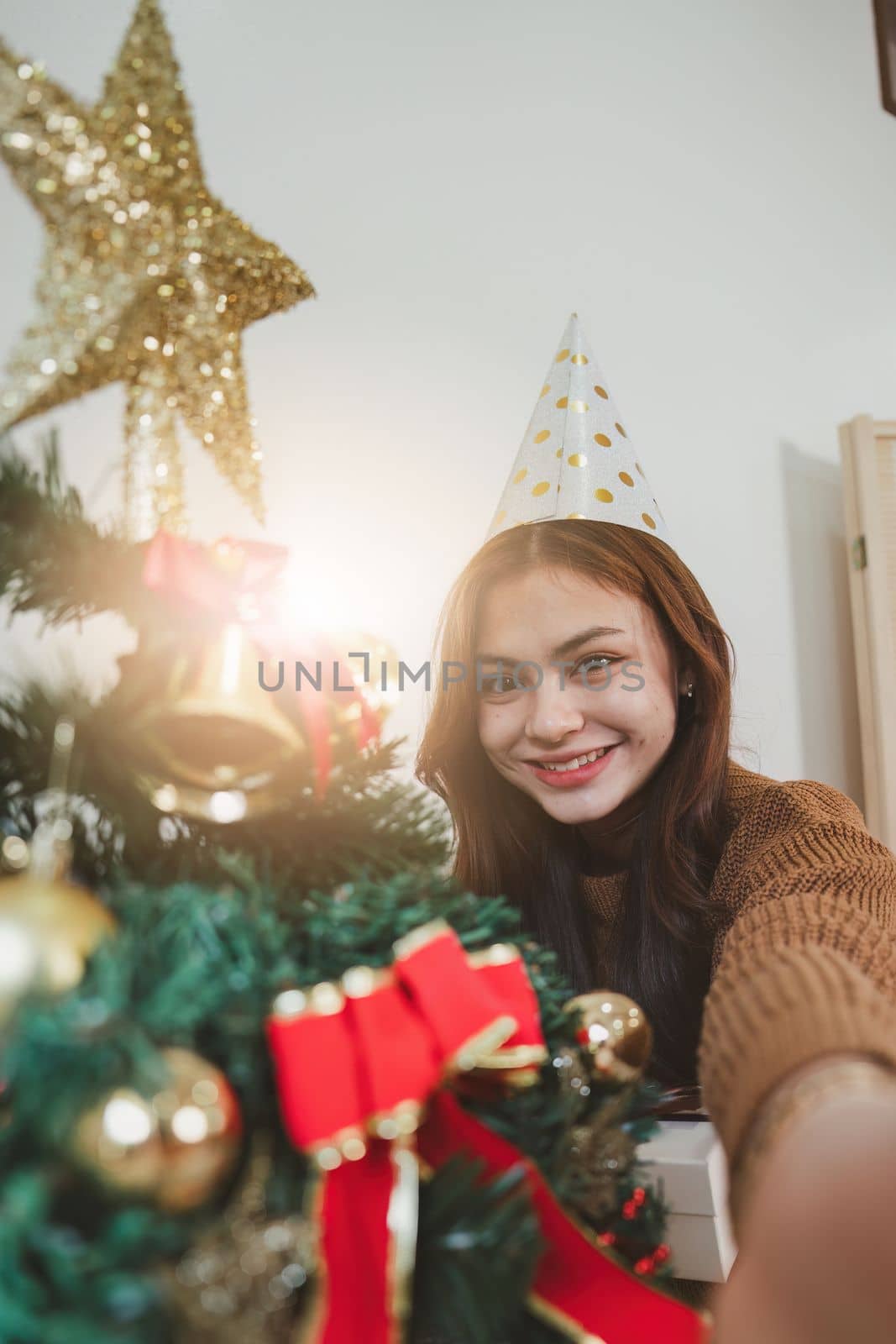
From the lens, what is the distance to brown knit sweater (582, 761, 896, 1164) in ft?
1.13

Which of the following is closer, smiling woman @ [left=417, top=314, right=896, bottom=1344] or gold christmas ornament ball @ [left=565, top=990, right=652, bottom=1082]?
gold christmas ornament ball @ [left=565, top=990, right=652, bottom=1082]

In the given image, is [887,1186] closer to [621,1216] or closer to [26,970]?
[621,1216]

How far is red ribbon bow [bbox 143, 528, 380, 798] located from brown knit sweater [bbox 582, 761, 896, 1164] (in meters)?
0.21

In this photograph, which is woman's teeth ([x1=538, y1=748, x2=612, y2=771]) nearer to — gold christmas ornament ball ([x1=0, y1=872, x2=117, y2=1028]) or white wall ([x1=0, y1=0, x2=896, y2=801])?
white wall ([x1=0, y1=0, x2=896, y2=801])

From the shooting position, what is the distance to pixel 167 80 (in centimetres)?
47

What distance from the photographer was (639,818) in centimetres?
94

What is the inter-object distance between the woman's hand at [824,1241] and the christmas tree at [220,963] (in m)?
0.03

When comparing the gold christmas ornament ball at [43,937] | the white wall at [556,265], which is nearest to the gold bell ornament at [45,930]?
the gold christmas ornament ball at [43,937]

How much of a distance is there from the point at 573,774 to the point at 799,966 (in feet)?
1.58

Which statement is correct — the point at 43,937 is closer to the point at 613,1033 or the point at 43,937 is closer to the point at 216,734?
the point at 216,734

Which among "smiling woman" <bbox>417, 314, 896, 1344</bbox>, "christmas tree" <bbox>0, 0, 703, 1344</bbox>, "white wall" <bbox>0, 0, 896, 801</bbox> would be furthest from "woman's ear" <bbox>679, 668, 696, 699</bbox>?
"christmas tree" <bbox>0, 0, 703, 1344</bbox>

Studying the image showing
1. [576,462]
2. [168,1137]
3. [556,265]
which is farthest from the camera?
[556,265]

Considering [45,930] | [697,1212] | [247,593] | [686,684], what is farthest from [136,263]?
[686,684]

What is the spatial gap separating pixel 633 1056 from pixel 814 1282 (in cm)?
13
